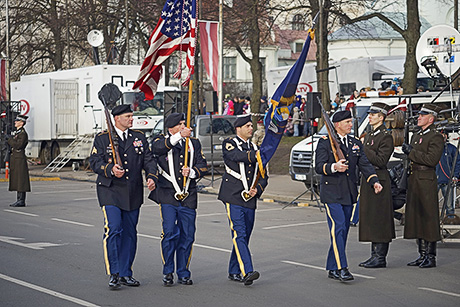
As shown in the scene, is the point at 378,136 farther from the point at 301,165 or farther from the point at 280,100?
the point at 301,165

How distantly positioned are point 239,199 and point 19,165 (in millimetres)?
10195

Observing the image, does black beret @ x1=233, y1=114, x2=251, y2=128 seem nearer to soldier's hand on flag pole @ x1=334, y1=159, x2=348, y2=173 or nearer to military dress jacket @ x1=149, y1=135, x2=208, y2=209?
military dress jacket @ x1=149, y1=135, x2=208, y2=209

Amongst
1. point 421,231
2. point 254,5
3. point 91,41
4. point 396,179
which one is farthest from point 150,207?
point 91,41

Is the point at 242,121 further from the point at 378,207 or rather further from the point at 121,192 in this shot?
the point at 378,207

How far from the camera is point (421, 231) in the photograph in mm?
10906

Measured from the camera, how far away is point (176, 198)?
364 inches

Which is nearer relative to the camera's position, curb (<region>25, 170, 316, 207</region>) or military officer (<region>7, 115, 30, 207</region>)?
military officer (<region>7, 115, 30, 207</region>)

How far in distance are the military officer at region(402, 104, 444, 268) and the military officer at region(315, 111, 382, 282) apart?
126cm

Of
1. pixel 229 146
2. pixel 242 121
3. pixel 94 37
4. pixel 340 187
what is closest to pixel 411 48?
pixel 94 37

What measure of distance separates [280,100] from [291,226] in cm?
581

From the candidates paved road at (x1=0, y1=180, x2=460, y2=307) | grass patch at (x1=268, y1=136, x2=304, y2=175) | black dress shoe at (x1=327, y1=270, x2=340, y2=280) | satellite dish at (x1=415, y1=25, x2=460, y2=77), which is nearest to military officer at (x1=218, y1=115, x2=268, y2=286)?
paved road at (x1=0, y1=180, x2=460, y2=307)

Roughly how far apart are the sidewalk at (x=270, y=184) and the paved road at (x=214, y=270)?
3.91m

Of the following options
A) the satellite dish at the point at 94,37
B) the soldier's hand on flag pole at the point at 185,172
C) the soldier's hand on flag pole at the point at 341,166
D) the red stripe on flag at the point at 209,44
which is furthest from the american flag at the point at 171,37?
the satellite dish at the point at 94,37

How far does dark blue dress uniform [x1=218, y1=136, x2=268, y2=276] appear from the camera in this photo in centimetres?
927
